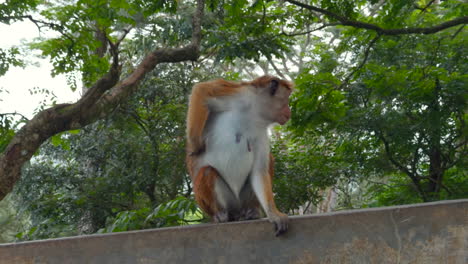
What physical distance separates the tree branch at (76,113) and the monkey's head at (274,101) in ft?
11.4

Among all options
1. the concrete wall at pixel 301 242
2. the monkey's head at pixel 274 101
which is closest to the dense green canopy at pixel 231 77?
the concrete wall at pixel 301 242

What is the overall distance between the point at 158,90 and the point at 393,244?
803cm

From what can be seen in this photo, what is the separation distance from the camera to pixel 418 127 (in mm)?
7082

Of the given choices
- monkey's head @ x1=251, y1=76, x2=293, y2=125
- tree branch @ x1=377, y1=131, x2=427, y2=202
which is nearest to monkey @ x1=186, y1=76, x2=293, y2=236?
monkey's head @ x1=251, y1=76, x2=293, y2=125

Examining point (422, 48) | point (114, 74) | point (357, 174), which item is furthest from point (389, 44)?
point (114, 74)

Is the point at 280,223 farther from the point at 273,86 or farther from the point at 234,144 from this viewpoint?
the point at 273,86

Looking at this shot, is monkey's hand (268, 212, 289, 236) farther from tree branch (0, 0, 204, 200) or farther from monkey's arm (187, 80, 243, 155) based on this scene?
tree branch (0, 0, 204, 200)

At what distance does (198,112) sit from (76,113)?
3662mm

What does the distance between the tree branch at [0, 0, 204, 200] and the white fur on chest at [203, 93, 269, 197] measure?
3.41m

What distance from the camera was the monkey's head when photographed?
382 cm

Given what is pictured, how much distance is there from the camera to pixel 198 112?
3582 millimetres

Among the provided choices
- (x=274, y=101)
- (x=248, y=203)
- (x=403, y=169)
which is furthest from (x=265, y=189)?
(x=403, y=169)

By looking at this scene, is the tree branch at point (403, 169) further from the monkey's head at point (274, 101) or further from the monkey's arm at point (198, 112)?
the monkey's arm at point (198, 112)

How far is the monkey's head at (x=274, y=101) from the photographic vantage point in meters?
3.82
